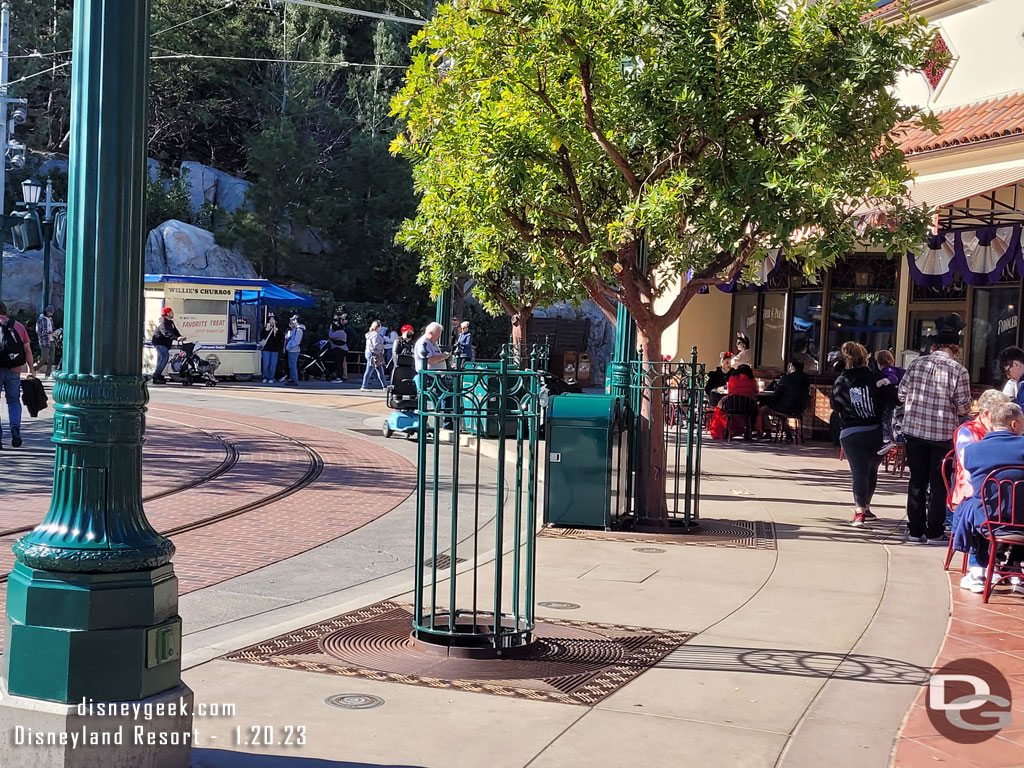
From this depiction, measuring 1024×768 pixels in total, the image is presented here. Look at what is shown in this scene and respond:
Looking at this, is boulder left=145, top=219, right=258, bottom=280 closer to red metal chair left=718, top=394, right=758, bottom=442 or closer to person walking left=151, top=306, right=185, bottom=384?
person walking left=151, top=306, right=185, bottom=384

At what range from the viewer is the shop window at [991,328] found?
50.1ft

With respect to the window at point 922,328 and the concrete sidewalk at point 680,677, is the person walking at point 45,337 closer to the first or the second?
the window at point 922,328

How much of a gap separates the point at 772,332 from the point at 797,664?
51.6 feet

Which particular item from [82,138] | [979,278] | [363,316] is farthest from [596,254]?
[363,316]

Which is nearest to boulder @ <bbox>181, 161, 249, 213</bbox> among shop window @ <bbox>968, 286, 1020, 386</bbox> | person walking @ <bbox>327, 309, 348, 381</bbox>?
person walking @ <bbox>327, 309, 348, 381</bbox>

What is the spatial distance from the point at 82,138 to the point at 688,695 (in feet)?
11.5

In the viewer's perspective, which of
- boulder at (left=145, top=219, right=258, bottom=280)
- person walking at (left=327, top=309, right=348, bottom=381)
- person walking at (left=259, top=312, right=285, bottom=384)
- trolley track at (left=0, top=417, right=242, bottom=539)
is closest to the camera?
trolley track at (left=0, top=417, right=242, bottom=539)

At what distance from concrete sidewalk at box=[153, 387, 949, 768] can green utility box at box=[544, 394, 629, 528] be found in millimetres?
586

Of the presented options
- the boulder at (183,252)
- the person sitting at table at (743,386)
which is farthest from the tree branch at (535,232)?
the boulder at (183,252)

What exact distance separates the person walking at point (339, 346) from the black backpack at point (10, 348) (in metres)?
18.5

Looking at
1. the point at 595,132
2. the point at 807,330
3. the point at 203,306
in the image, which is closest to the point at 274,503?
the point at 595,132

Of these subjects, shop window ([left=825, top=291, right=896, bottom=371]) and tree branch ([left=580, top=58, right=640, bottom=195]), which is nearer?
tree branch ([left=580, top=58, right=640, bottom=195])

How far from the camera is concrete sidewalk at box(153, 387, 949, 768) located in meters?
4.39

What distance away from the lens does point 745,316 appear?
22094 millimetres
